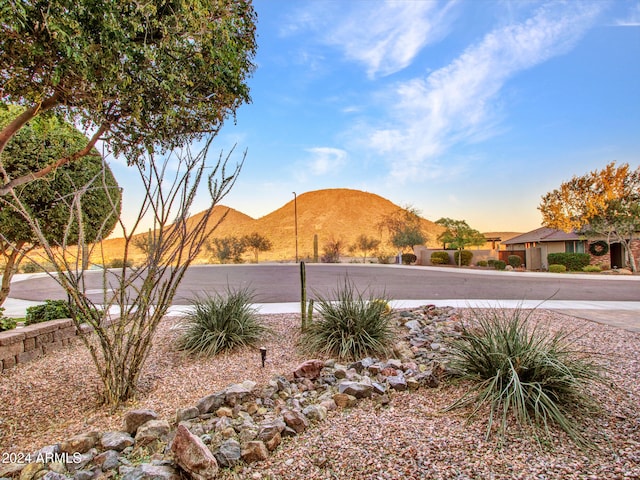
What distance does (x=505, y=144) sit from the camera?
16500 millimetres

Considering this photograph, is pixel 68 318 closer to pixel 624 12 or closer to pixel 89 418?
pixel 89 418

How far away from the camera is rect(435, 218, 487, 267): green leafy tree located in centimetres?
3045

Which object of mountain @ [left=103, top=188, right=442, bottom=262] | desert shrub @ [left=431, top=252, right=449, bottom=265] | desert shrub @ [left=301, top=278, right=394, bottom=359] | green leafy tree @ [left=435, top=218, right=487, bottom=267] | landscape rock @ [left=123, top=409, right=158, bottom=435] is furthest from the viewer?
mountain @ [left=103, top=188, right=442, bottom=262]

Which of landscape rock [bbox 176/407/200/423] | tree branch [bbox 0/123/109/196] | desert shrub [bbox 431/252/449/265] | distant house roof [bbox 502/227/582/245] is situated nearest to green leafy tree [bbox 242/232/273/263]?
desert shrub [bbox 431/252/449/265]

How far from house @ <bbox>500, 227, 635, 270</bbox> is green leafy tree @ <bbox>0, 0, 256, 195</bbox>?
27969 millimetres

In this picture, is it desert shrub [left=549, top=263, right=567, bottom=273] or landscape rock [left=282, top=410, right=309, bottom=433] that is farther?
desert shrub [left=549, top=263, right=567, bottom=273]

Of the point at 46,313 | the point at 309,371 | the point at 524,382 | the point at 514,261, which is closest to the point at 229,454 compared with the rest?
the point at 309,371

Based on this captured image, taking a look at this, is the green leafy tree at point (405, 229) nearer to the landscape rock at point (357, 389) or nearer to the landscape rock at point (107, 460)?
the landscape rock at point (357, 389)

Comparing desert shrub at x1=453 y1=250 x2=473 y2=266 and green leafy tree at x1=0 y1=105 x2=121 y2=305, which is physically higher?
green leafy tree at x1=0 y1=105 x2=121 y2=305

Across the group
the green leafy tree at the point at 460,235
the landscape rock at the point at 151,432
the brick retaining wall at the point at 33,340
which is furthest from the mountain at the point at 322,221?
the landscape rock at the point at 151,432

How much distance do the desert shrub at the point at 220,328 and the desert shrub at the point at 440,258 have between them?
29.4 m

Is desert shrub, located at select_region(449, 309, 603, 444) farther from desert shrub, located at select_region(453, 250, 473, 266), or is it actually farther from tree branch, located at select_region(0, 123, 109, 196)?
desert shrub, located at select_region(453, 250, 473, 266)

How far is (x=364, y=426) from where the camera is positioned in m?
2.69

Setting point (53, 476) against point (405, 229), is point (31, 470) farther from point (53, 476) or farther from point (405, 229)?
point (405, 229)
